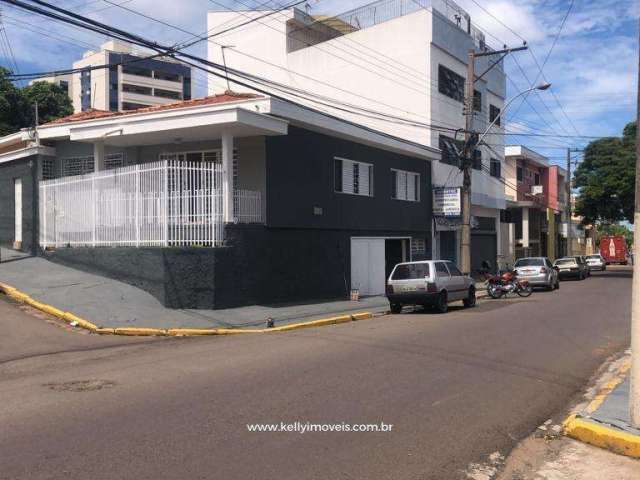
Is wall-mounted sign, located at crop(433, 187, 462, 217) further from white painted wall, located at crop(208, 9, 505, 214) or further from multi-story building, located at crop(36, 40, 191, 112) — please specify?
multi-story building, located at crop(36, 40, 191, 112)

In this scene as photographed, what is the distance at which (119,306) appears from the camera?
583 inches

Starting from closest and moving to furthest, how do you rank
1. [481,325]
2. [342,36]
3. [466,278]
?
[481,325], [466,278], [342,36]

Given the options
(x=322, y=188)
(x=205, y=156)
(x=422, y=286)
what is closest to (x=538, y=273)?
(x=422, y=286)

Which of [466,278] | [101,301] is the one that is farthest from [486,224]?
[101,301]

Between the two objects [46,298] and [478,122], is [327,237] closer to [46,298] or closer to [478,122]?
[46,298]

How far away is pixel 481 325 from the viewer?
47.3 ft

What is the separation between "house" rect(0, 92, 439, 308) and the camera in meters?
16.0

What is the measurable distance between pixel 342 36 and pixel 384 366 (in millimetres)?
27006

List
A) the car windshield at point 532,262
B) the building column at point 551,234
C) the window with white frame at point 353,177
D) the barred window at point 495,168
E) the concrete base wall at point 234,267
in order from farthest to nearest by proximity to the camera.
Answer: the building column at point 551,234 → the barred window at point 495,168 → the car windshield at point 532,262 → the window with white frame at point 353,177 → the concrete base wall at point 234,267

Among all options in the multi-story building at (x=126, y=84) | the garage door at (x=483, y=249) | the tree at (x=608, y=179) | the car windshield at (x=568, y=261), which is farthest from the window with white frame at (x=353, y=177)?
the multi-story building at (x=126, y=84)

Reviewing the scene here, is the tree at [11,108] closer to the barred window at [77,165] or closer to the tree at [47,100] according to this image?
the tree at [47,100]

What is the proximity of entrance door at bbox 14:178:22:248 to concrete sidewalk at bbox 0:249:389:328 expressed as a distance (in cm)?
246

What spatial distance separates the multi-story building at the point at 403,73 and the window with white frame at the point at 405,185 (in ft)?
6.71

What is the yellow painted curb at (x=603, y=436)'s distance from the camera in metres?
5.43
